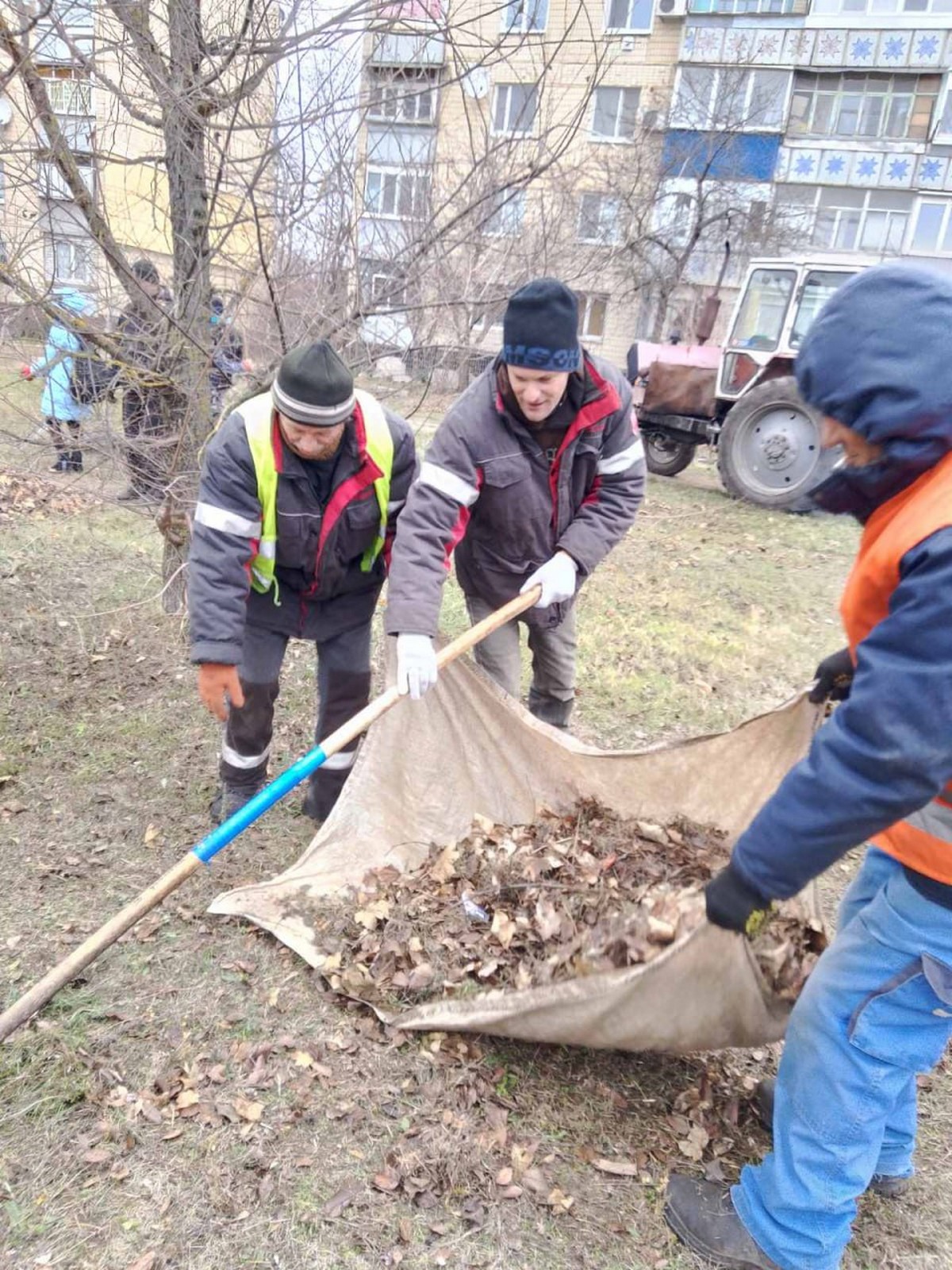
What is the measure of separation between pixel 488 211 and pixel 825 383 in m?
2.70

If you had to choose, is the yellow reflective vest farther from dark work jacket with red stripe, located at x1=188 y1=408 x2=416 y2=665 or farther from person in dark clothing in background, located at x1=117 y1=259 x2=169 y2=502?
person in dark clothing in background, located at x1=117 y1=259 x2=169 y2=502

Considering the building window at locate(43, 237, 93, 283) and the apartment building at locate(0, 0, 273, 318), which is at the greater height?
the apartment building at locate(0, 0, 273, 318)

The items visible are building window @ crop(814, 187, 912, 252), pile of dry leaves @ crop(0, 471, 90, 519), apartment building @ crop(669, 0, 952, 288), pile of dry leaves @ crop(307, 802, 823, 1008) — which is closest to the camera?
pile of dry leaves @ crop(307, 802, 823, 1008)

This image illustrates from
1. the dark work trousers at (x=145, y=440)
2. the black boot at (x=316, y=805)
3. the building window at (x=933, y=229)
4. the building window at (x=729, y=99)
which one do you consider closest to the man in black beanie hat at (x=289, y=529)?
the black boot at (x=316, y=805)

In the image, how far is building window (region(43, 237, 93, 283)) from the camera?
3.43 metres

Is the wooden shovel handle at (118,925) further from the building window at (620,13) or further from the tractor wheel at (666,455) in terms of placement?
the tractor wheel at (666,455)

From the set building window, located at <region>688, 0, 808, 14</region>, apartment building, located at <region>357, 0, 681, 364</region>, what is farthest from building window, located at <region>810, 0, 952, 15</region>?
apartment building, located at <region>357, 0, 681, 364</region>

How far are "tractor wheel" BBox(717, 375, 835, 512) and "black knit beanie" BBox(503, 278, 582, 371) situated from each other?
242 inches

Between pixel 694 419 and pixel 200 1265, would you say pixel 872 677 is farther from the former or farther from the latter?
pixel 694 419

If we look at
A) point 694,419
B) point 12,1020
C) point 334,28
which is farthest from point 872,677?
point 694,419

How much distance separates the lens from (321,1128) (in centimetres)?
194

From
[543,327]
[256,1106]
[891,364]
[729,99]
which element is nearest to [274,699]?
[256,1106]

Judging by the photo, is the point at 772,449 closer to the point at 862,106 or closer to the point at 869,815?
the point at 869,815

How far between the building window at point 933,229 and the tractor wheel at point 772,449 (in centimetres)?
1810
